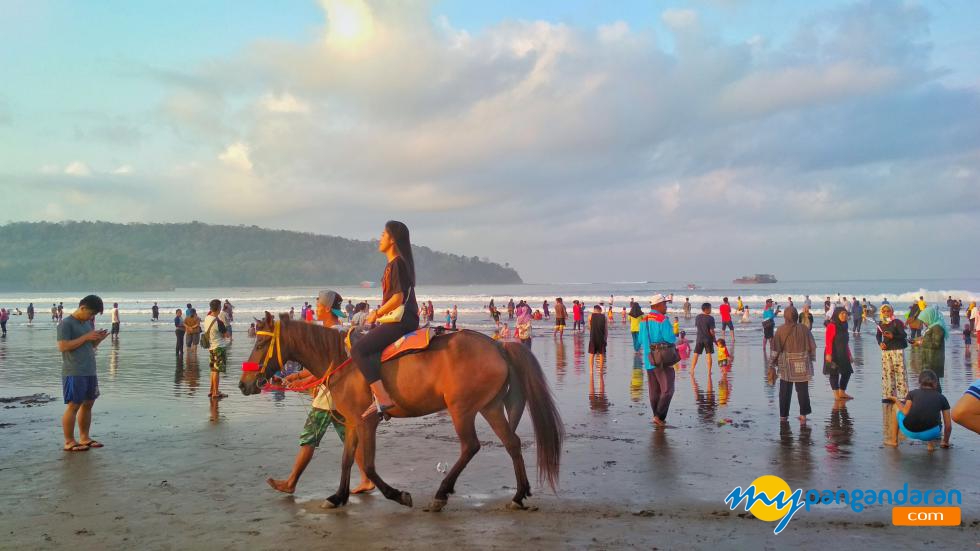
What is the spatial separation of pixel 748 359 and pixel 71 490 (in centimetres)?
2025

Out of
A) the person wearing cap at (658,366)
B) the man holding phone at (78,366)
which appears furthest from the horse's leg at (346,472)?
the person wearing cap at (658,366)

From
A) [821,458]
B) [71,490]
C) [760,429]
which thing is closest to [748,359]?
[760,429]

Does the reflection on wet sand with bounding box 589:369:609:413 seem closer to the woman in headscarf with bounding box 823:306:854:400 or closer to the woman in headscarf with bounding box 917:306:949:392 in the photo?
the woman in headscarf with bounding box 823:306:854:400

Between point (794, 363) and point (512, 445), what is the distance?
22.1ft

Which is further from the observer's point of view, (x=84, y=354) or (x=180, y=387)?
(x=180, y=387)

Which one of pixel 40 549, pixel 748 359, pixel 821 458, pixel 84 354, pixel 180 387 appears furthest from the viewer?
pixel 748 359

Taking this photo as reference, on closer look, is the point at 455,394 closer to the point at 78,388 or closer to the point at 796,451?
the point at 796,451

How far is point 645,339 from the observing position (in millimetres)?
11578

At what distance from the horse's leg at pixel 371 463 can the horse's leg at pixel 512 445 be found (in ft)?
3.42

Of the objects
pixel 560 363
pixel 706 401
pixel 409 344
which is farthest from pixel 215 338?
pixel 560 363

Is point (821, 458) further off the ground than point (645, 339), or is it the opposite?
point (645, 339)

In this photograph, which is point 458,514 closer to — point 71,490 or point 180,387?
point 71,490

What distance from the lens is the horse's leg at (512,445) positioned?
6.70 m

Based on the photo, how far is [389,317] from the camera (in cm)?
682
